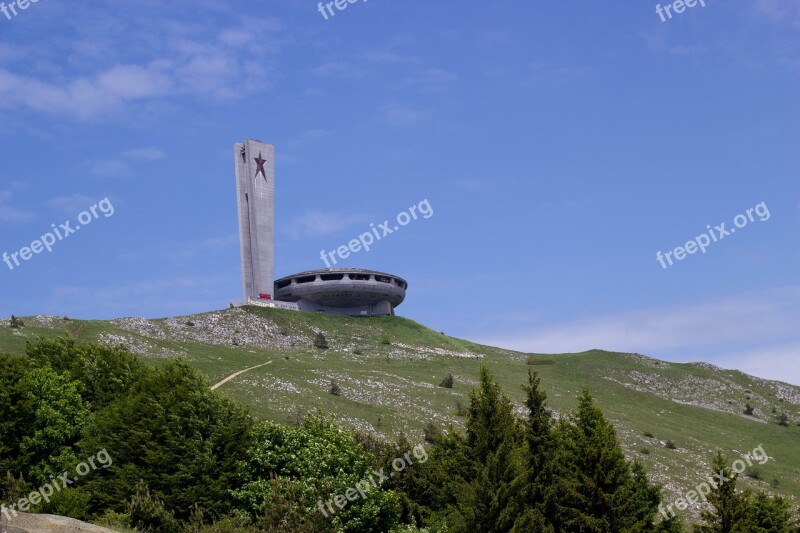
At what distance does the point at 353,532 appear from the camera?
50.0 meters

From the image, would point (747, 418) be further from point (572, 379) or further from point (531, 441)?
point (531, 441)

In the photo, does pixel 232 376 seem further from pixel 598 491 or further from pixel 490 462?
pixel 598 491

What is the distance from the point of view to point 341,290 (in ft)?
508

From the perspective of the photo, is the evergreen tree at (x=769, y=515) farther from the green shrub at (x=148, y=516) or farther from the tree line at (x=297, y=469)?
the green shrub at (x=148, y=516)

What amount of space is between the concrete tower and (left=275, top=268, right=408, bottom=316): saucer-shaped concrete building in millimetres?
6742

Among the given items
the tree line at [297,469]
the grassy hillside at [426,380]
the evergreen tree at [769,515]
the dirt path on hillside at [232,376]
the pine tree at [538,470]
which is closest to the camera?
the pine tree at [538,470]

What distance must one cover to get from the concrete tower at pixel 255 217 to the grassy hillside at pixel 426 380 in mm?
6556

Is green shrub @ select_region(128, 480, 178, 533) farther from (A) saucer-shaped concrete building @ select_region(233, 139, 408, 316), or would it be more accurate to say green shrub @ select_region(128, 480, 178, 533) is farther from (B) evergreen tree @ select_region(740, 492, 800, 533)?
(A) saucer-shaped concrete building @ select_region(233, 139, 408, 316)

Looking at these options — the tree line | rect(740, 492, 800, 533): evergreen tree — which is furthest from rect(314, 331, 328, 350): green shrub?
rect(740, 492, 800, 533): evergreen tree

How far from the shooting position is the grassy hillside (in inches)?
3526

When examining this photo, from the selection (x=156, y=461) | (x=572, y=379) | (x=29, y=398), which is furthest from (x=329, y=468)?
(x=572, y=379)

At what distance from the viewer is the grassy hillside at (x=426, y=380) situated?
89562 mm

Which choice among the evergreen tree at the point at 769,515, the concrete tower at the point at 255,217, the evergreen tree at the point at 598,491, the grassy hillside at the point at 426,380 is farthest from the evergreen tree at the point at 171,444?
the concrete tower at the point at 255,217

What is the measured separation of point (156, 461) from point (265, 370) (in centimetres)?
4870
